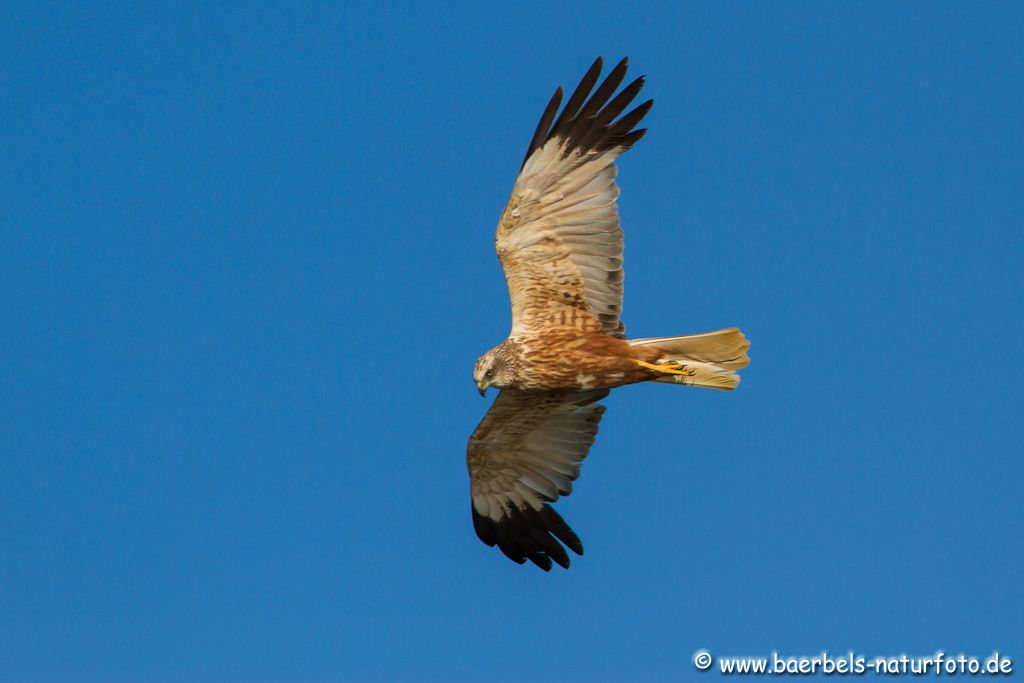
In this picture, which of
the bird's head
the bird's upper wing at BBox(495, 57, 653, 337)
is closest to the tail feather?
the bird's upper wing at BBox(495, 57, 653, 337)

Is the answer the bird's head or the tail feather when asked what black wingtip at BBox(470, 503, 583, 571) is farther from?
the tail feather

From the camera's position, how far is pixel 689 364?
1230 centimetres

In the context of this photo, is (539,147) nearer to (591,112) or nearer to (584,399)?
(591,112)

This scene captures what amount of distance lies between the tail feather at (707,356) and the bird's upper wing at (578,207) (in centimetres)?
54

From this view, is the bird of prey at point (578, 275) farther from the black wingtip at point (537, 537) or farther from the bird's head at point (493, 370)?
the black wingtip at point (537, 537)

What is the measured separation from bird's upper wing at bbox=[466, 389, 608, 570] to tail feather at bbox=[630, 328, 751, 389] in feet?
5.00

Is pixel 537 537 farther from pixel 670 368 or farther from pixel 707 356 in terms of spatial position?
pixel 707 356

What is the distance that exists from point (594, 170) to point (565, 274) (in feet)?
3.09

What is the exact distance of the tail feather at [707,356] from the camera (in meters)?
12.1

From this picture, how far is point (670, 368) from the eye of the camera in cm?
1230

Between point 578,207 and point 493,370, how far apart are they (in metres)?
1.59

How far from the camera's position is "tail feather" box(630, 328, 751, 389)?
12.1 meters

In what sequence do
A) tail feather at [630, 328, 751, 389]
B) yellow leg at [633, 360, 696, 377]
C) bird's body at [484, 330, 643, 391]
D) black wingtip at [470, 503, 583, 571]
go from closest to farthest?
1. tail feather at [630, 328, 751, 389]
2. yellow leg at [633, 360, 696, 377]
3. bird's body at [484, 330, 643, 391]
4. black wingtip at [470, 503, 583, 571]

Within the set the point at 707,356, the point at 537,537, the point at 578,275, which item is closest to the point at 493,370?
the point at 578,275
